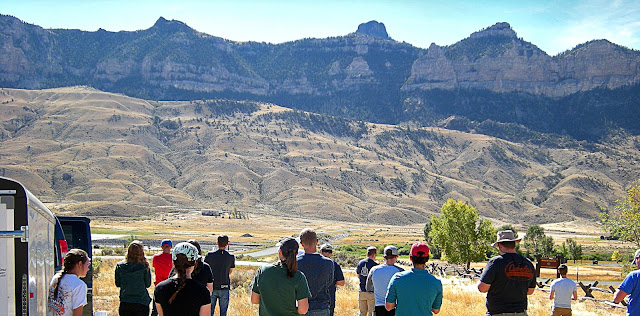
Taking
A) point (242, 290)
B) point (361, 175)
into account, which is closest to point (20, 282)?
point (242, 290)

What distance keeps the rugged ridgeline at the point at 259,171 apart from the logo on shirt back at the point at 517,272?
105 m

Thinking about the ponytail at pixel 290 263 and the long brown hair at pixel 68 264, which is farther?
the long brown hair at pixel 68 264

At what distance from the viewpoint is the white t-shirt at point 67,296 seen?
22.6 ft

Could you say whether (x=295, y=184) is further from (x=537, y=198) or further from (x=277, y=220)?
(x=537, y=198)

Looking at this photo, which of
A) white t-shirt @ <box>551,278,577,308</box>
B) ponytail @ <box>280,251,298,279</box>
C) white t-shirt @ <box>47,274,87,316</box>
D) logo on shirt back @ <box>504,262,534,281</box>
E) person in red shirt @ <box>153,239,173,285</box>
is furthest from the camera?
white t-shirt @ <box>551,278,577,308</box>

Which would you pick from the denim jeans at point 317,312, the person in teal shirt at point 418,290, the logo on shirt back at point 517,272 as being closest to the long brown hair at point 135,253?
the denim jeans at point 317,312

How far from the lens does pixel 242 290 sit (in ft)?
59.0

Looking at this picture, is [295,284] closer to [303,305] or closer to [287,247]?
[303,305]

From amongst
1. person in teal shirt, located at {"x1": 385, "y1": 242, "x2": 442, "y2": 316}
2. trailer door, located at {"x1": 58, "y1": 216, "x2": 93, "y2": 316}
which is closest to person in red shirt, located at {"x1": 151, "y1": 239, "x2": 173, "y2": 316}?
trailer door, located at {"x1": 58, "y1": 216, "x2": 93, "y2": 316}

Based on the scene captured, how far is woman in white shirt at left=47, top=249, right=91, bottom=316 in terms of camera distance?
6.90m

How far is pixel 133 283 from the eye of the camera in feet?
28.9

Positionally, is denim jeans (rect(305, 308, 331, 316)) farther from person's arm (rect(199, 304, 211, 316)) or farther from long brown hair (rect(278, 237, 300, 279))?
person's arm (rect(199, 304, 211, 316))

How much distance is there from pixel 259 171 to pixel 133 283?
14338 cm

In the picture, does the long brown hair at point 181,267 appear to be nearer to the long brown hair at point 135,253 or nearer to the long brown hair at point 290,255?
the long brown hair at point 290,255
